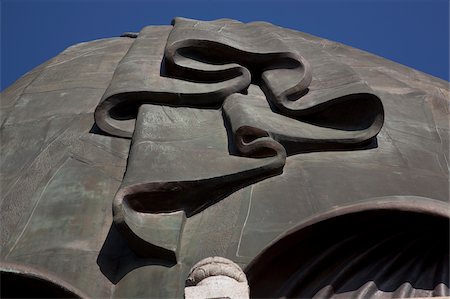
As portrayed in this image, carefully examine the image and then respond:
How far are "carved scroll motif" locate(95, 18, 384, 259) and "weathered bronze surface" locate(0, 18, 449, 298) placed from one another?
0.04 ft

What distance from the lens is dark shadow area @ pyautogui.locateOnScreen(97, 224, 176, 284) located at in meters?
6.88

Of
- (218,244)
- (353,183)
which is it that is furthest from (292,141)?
(218,244)

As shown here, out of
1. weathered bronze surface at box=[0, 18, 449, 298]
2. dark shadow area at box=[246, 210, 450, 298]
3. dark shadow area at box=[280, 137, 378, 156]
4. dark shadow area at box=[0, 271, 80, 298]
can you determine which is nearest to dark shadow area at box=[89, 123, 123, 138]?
weathered bronze surface at box=[0, 18, 449, 298]

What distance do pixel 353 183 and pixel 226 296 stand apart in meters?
2.08

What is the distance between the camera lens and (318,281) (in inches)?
261

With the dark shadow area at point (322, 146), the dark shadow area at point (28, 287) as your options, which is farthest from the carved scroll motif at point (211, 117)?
the dark shadow area at point (28, 287)

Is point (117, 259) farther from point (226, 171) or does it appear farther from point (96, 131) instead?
point (96, 131)

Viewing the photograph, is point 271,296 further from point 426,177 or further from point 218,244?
point 426,177

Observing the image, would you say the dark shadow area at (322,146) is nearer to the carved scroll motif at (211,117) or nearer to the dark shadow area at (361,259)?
the carved scroll motif at (211,117)

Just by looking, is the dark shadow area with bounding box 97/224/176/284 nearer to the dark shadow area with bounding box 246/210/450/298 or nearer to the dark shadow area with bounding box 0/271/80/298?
the dark shadow area with bounding box 0/271/80/298

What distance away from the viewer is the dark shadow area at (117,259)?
6.88 meters

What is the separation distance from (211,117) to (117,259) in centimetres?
175

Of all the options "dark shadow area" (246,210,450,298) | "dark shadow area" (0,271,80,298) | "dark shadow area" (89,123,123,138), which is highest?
"dark shadow area" (246,210,450,298)

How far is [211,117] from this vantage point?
849 cm
